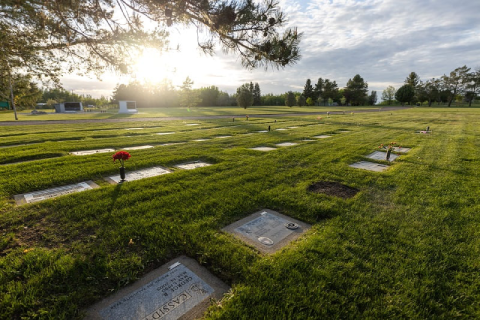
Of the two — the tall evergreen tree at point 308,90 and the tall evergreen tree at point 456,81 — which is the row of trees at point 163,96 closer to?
the tall evergreen tree at point 308,90

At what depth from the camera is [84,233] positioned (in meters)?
2.94

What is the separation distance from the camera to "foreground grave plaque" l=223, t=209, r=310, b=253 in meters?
2.83

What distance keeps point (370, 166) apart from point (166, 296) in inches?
243

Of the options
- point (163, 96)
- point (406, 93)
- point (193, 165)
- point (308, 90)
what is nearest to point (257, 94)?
point (308, 90)

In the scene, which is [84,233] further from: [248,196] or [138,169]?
[138,169]

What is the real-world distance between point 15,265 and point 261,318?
2.49 m

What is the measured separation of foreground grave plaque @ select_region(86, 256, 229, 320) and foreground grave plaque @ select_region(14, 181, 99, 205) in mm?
2989

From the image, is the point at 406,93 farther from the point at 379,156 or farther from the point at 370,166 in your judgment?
the point at 370,166

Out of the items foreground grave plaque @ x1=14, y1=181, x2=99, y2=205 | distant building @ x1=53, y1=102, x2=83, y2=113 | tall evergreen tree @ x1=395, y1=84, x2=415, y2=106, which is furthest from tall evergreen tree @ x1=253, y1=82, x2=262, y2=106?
foreground grave plaque @ x1=14, y1=181, x2=99, y2=205

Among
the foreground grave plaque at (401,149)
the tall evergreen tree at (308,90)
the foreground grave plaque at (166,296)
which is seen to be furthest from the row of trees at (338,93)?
the foreground grave plaque at (166,296)

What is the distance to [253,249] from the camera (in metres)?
2.69

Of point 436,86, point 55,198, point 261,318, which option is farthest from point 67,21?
point 436,86

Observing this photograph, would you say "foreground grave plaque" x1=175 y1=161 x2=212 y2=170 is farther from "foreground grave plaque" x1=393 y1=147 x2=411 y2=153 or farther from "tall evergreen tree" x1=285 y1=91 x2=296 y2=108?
"tall evergreen tree" x1=285 y1=91 x2=296 y2=108

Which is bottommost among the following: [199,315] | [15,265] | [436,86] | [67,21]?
[199,315]
